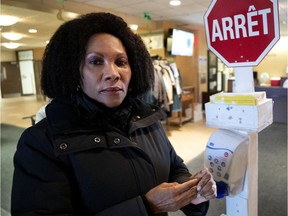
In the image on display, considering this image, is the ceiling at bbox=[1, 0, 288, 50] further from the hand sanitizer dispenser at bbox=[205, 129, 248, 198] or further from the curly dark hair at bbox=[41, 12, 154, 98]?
the hand sanitizer dispenser at bbox=[205, 129, 248, 198]

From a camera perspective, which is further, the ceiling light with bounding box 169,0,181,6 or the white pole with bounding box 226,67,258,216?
the ceiling light with bounding box 169,0,181,6

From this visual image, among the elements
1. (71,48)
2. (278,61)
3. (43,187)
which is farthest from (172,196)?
(278,61)

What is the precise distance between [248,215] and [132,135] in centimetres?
49

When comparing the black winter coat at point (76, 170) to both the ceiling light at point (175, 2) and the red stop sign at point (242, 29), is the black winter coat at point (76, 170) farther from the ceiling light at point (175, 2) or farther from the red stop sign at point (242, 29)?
the ceiling light at point (175, 2)

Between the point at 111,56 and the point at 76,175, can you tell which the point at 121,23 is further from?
the point at 76,175

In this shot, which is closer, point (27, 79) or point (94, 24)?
point (94, 24)

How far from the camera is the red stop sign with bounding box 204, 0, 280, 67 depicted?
719 millimetres

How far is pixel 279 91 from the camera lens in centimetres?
511

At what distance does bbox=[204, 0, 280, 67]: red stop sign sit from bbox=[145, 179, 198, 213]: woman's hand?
17.1 inches

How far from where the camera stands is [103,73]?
786mm

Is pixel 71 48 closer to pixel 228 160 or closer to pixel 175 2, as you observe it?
pixel 228 160

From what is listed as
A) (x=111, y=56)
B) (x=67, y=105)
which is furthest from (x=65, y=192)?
Result: (x=111, y=56)

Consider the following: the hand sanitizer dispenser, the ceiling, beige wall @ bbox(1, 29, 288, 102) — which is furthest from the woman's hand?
beige wall @ bbox(1, 29, 288, 102)

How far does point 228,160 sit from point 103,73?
497 millimetres
